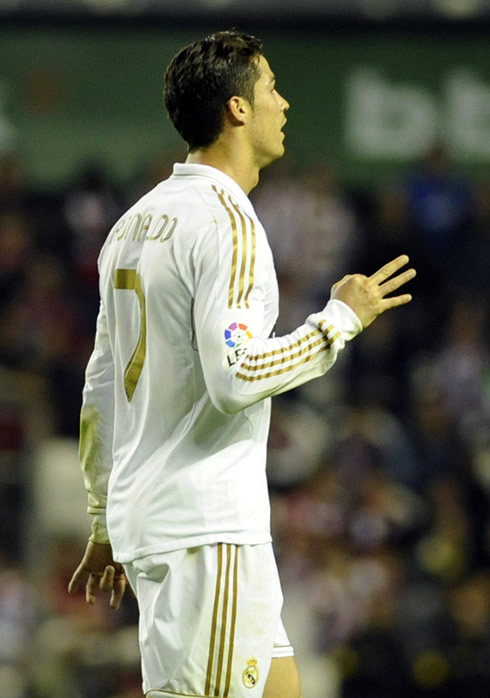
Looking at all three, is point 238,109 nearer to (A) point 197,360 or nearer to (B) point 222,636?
(A) point 197,360

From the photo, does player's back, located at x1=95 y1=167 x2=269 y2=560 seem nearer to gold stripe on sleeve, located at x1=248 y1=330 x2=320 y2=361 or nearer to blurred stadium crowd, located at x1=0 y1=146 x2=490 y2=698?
gold stripe on sleeve, located at x1=248 y1=330 x2=320 y2=361

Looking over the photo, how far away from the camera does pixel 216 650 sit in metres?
2.95

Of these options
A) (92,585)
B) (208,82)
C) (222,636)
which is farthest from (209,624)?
(208,82)

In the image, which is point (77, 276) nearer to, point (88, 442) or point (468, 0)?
point (468, 0)

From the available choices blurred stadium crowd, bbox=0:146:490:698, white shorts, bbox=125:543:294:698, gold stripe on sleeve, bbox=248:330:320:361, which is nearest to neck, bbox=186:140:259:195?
gold stripe on sleeve, bbox=248:330:320:361

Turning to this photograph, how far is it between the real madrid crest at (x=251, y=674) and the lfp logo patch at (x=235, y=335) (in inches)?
25.5

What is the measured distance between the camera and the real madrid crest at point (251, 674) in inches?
116

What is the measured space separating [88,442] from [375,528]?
5.30 m

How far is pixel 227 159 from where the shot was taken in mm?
3139

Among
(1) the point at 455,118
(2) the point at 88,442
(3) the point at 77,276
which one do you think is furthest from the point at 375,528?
(2) the point at 88,442

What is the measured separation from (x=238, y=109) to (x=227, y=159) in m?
0.11

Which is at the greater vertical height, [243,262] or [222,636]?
[243,262]

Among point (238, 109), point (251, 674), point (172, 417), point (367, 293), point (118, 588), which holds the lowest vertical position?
point (251, 674)

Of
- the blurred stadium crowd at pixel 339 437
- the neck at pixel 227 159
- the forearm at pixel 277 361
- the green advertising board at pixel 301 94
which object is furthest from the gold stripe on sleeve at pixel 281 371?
the green advertising board at pixel 301 94
